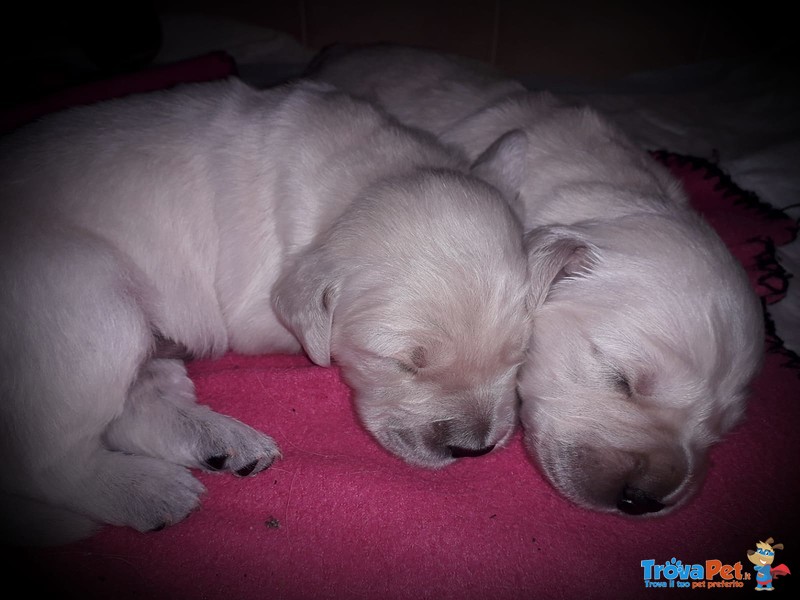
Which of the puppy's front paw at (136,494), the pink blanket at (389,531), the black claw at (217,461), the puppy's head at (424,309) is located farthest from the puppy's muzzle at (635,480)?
the puppy's front paw at (136,494)

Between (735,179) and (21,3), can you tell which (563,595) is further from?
(21,3)

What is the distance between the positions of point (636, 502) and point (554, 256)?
992 millimetres

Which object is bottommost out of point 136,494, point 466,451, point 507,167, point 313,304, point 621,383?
point 136,494

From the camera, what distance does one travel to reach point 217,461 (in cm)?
217

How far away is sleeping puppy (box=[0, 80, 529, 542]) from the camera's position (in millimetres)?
1926

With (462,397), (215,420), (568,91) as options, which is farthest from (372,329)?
(568,91)

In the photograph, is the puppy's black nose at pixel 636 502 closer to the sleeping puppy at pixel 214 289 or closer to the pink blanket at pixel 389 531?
the pink blanket at pixel 389 531

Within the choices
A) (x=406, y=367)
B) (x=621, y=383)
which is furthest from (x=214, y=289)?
(x=621, y=383)

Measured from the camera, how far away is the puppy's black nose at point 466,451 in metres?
2.02

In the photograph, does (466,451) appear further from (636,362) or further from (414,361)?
(636,362)

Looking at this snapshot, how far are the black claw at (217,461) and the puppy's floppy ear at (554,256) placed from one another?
142cm

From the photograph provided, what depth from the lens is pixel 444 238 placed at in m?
1.95

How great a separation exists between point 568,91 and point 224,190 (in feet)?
12.4

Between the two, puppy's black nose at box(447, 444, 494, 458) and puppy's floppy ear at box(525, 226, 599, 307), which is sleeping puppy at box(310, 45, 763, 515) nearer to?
puppy's floppy ear at box(525, 226, 599, 307)
